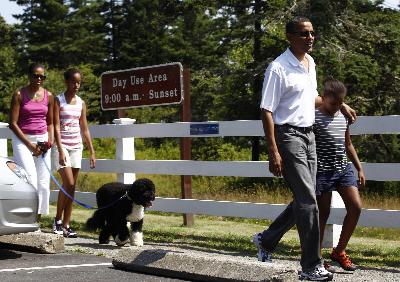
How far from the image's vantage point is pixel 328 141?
6.84 meters

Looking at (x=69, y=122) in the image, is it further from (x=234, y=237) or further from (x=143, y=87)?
(x=234, y=237)

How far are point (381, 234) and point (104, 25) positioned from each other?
61.1m

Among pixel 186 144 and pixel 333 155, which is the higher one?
pixel 186 144

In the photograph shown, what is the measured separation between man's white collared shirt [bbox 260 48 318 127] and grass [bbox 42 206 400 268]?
1.93 metres

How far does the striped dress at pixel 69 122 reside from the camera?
32.2 ft

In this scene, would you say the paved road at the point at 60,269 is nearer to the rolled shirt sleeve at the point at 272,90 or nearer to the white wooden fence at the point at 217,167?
the rolled shirt sleeve at the point at 272,90

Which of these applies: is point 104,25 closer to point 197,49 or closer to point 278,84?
point 197,49

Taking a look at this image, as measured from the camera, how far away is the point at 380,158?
26.5 meters

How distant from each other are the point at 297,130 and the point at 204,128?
3.76 meters

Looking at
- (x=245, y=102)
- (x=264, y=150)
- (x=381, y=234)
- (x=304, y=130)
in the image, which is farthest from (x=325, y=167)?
(x=264, y=150)

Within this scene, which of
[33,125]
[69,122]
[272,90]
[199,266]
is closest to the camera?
[272,90]

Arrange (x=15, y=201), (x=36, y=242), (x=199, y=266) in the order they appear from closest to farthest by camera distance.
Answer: (x=199, y=266)
(x=15, y=201)
(x=36, y=242)

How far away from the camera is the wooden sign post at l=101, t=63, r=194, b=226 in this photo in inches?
436

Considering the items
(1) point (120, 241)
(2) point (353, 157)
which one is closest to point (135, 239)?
(1) point (120, 241)
